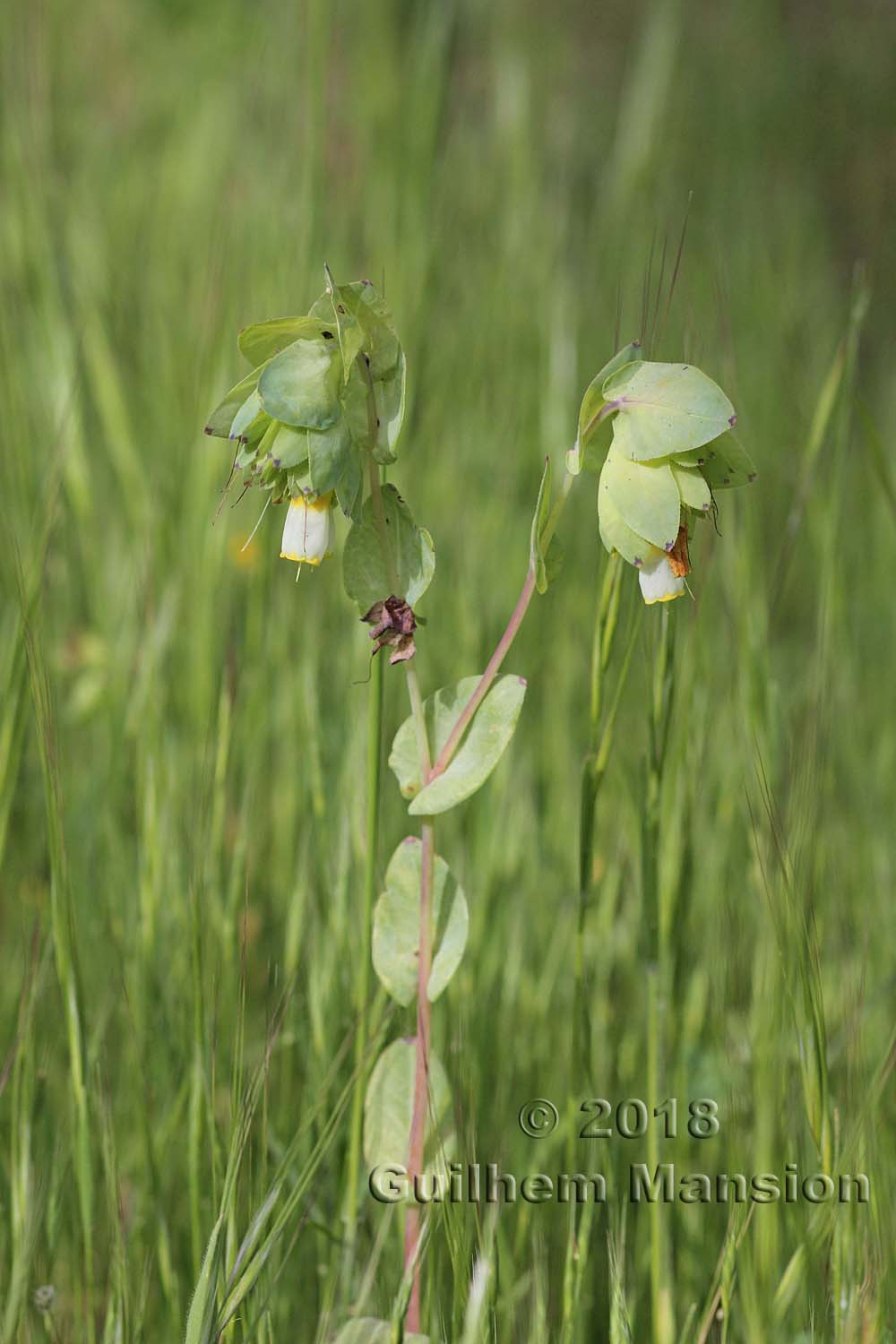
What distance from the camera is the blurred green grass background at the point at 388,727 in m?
0.66

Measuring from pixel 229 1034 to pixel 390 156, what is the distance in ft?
3.73

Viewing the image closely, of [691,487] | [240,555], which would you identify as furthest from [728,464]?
[240,555]

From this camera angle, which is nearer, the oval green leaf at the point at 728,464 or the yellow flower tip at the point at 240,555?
the oval green leaf at the point at 728,464

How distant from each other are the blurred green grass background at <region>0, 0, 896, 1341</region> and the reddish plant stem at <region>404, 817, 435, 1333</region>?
0.07 ft

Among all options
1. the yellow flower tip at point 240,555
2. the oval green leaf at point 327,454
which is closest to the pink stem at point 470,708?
the oval green leaf at point 327,454

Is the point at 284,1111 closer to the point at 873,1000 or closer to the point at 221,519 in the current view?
the point at 873,1000

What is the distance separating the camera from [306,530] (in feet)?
1.78

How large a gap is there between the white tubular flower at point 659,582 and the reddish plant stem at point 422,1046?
0.15 meters

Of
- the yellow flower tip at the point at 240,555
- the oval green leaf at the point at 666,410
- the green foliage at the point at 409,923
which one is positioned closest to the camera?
the oval green leaf at the point at 666,410

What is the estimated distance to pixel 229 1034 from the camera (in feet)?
2.60

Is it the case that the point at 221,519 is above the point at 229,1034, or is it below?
above

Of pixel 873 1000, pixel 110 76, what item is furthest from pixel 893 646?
pixel 110 76

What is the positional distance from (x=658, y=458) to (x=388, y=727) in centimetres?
46

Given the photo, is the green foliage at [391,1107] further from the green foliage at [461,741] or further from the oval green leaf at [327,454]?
the oval green leaf at [327,454]
